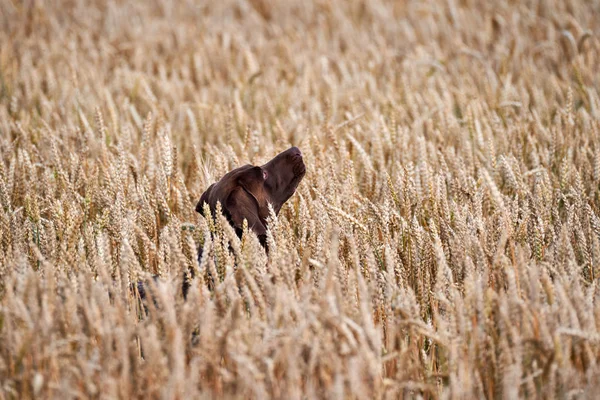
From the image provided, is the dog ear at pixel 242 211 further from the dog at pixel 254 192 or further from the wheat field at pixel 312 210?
the wheat field at pixel 312 210

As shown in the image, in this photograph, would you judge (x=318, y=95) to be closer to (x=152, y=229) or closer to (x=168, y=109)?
(x=168, y=109)

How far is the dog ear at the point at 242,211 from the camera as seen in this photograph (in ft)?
8.75

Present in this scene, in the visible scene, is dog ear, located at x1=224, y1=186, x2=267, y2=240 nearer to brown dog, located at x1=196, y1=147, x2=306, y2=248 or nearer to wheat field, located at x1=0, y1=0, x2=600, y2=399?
brown dog, located at x1=196, y1=147, x2=306, y2=248

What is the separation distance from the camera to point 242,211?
268cm

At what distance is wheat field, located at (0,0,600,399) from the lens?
5.95ft

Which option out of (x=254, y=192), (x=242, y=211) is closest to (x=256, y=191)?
(x=254, y=192)

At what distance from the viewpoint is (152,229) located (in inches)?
115

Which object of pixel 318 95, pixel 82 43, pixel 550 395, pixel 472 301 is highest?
pixel 82 43

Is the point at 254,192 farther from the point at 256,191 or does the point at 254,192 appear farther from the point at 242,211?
the point at 242,211

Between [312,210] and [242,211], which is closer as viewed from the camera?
[242,211]

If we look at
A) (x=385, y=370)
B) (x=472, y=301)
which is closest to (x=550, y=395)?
(x=472, y=301)

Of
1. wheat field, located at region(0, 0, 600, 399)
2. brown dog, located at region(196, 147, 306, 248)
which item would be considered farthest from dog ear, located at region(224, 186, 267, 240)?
wheat field, located at region(0, 0, 600, 399)

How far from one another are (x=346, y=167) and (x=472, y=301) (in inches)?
59.1

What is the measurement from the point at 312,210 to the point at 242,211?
0.30 metres
